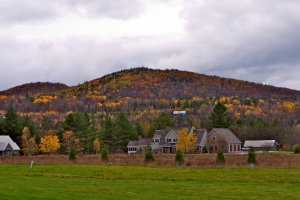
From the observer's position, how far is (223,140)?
9331 cm

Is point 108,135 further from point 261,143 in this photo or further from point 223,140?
point 261,143

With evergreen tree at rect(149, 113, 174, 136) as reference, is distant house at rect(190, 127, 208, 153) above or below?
below

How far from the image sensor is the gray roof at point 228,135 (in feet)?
313

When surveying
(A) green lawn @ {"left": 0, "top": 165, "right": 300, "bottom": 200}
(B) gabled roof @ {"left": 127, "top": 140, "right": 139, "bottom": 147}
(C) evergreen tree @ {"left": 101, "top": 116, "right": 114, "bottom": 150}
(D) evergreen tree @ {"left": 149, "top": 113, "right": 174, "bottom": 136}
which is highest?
(D) evergreen tree @ {"left": 149, "top": 113, "right": 174, "bottom": 136}

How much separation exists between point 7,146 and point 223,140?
40851mm

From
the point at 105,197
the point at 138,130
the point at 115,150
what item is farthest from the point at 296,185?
the point at 138,130

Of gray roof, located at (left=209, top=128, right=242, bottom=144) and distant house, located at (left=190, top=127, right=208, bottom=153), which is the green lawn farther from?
gray roof, located at (left=209, top=128, right=242, bottom=144)

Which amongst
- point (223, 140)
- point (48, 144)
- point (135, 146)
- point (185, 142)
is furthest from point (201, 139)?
Result: point (48, 144)

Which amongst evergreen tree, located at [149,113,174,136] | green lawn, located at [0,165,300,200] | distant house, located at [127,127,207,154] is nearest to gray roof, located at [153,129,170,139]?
distant house, located at [127,127,207,154]

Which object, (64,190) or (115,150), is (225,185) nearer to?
(64,190)

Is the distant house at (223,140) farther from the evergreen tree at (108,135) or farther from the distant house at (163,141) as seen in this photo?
the evergreen tree at (108,135)

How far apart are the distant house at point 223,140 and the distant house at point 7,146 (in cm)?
3727

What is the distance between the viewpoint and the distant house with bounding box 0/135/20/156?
81.3 m

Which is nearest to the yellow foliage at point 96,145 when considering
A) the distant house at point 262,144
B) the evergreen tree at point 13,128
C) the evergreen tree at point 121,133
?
the evergreen tree at point 121,133
